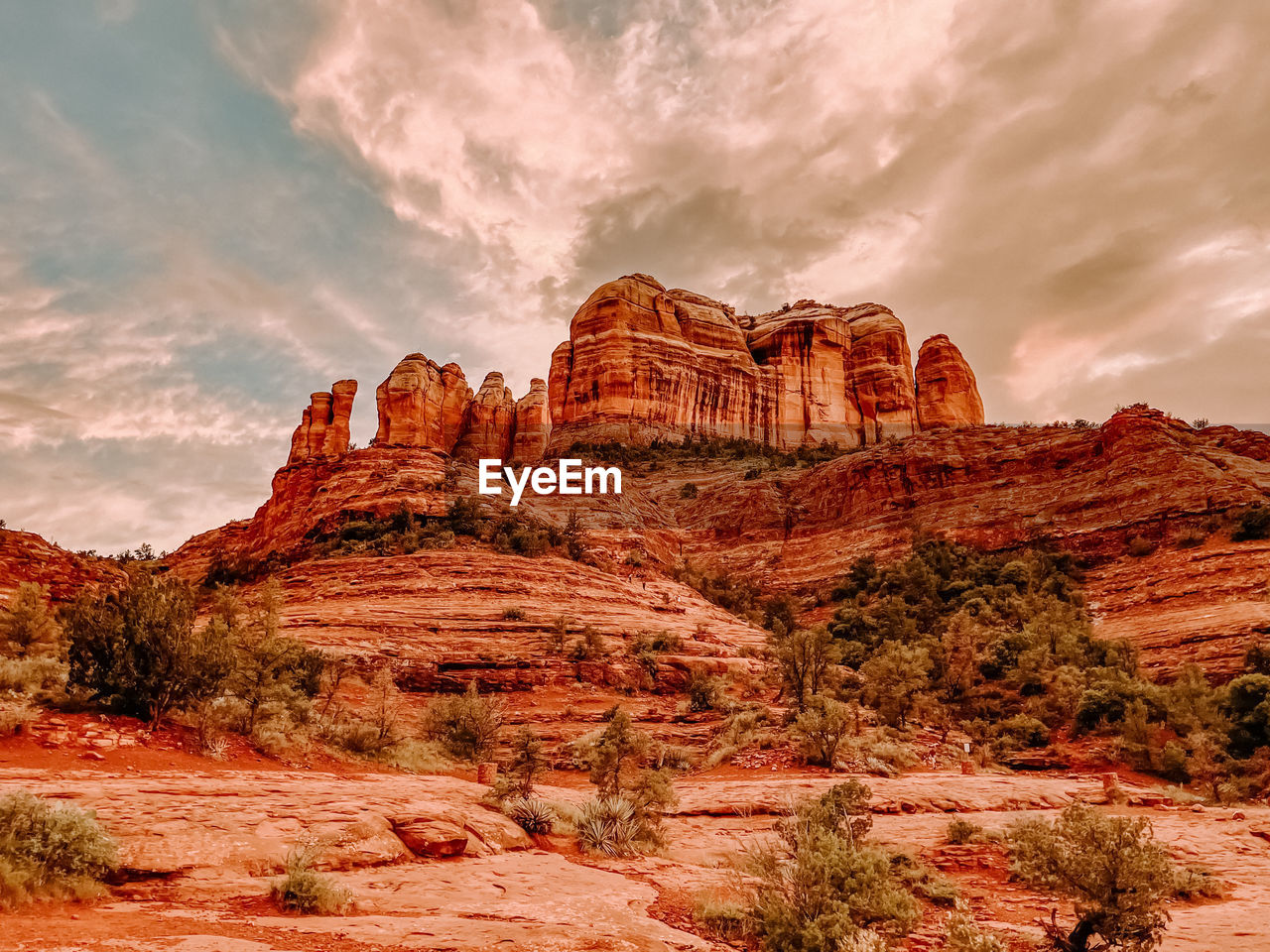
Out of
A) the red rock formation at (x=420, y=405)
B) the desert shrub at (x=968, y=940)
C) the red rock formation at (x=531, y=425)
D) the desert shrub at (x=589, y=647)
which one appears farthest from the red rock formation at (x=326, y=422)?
the desert shrub at (x=968, y=940)

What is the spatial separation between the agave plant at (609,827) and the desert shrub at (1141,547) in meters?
35.2

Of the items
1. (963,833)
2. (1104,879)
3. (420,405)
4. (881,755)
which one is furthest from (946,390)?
(1104,879)

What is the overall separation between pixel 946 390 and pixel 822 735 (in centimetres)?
7675

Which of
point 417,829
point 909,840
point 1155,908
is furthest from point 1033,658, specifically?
point 417,829

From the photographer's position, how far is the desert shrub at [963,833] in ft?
40.9

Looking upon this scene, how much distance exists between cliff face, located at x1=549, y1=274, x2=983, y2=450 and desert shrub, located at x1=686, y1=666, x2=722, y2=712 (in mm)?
51681

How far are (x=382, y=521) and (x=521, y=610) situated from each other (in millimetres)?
13378

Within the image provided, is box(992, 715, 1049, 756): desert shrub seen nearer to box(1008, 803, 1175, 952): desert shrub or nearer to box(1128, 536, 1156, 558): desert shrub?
box(1008, 803, 1175, 952): desert shrub

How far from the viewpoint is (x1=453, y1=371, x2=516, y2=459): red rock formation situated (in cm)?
9250

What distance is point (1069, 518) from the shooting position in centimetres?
4225

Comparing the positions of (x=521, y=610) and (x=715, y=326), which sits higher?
(x=715, y=326)

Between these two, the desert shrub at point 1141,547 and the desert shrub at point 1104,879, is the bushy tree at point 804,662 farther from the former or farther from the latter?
the desert shrub at point 1141,547

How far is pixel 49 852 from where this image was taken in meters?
6.69

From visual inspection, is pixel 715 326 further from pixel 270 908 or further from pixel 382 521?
pixel 270 908
